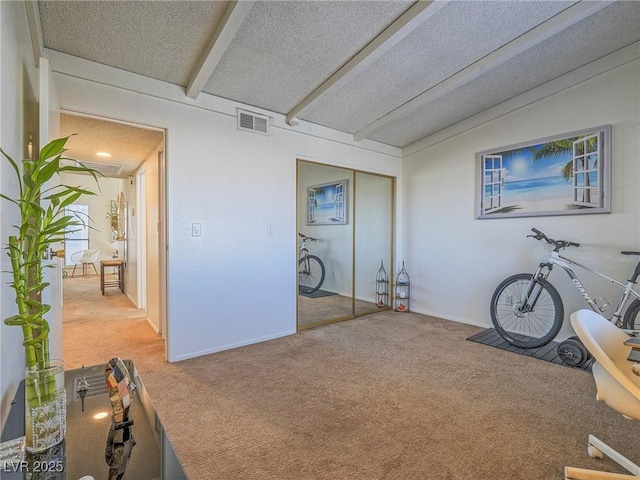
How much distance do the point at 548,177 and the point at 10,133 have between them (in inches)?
165

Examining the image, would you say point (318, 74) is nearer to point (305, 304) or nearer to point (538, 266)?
point (305, 304)

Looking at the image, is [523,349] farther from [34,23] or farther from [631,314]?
[34,23]

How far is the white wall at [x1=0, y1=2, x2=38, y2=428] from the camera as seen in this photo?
118 centimetres

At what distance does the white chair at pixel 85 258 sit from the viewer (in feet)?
27.1

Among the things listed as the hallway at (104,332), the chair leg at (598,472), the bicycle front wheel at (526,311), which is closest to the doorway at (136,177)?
the hallway at (104,332)

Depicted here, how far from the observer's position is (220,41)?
2215mm

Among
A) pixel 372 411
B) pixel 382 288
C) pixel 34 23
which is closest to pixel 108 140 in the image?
pixel 34 23

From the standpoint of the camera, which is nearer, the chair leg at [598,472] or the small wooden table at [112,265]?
the chair leg at [598,472]

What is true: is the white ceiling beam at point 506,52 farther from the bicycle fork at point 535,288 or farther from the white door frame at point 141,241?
the white door frame at point 141,241

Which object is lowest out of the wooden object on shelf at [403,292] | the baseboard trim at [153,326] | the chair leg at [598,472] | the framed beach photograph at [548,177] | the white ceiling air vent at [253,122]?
the baseboard trim at [153,326]

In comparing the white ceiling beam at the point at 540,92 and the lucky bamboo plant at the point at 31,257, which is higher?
the white ceiling beam at the point at 540,92

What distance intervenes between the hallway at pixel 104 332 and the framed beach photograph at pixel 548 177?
392cm

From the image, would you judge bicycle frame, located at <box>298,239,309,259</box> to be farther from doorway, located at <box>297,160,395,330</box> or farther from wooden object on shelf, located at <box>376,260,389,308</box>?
wooden object on shelf, located at <box>376,260,389,308</box>

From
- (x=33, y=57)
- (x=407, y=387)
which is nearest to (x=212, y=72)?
(x=33, y=57)
